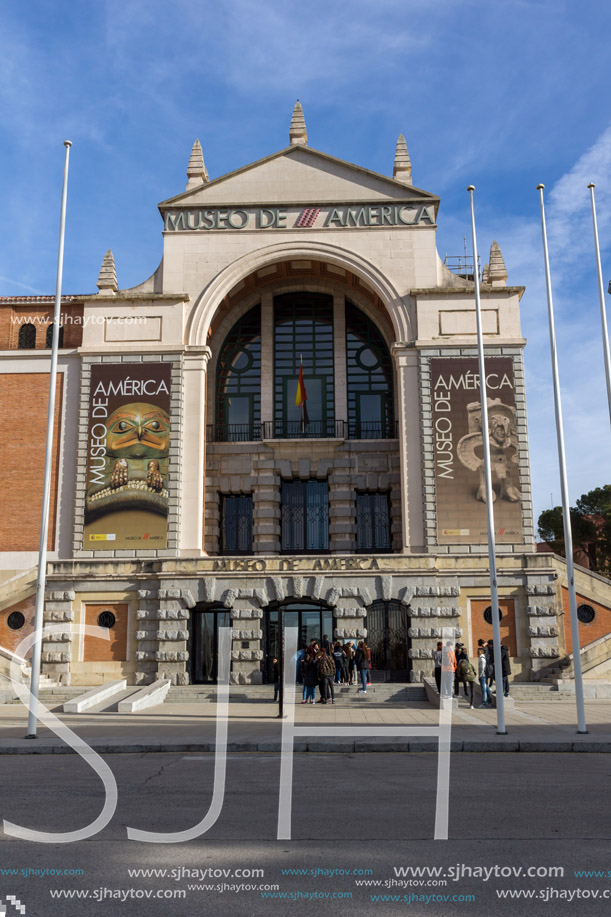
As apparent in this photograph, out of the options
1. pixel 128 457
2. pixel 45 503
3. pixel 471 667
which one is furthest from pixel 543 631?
pixel 45 503

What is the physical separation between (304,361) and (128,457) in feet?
30.6

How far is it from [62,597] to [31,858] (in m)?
24.8

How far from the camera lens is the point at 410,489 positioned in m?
32.4

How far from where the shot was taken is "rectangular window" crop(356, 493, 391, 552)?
115ft

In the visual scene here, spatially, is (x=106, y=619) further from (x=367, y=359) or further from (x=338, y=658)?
(x=367, y=359)

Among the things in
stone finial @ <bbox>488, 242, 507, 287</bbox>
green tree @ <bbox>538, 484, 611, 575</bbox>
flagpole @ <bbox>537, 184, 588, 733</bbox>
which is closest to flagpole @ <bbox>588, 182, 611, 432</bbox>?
flagpole @ <bbox>537, 184, 588, 733</bbox>

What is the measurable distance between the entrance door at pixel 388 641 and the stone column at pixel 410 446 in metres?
2.44

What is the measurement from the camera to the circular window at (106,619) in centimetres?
3156

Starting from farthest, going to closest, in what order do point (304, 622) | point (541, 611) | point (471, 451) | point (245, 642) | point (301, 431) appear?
point (301, 431) < point (471, 451) < point (304, 622) < point (245, 642) < point (541, 611)

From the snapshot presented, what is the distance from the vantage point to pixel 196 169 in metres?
36.4

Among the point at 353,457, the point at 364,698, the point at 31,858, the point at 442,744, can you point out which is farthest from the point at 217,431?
the point at 31,858

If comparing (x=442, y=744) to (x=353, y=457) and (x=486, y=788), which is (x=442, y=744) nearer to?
(x=486, y=788)

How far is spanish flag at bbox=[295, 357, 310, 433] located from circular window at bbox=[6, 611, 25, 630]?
1371 cm

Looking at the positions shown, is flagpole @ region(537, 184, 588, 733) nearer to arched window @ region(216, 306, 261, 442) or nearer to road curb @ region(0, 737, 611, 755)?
road curb @ region(0, 737, 611, 755)
